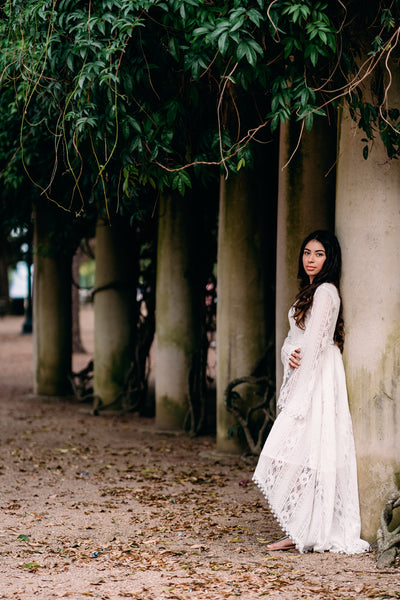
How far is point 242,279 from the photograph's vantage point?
8859mm

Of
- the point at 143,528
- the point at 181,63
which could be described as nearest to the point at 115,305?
the point at 143,528

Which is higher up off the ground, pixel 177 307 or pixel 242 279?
pixel 242 279

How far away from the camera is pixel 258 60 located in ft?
17.4

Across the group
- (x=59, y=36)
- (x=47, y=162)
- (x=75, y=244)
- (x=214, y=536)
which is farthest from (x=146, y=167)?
(x=75, y=244)

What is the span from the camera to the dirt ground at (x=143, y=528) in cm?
489

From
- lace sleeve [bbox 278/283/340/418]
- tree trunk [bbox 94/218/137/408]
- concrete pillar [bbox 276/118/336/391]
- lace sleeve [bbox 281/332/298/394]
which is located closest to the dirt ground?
lace sleeve [bbox 278/283/340/418]

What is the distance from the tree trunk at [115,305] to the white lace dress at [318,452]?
6407 millimetres

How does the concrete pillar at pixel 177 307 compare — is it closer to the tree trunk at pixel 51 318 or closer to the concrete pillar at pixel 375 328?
the tree trunk at pixel 51 318

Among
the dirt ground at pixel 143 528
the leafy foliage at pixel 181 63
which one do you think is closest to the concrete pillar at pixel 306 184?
the leafy foliage at pixel 181 63

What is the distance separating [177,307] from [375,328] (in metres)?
5.07

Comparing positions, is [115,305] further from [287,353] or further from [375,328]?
[375,328]

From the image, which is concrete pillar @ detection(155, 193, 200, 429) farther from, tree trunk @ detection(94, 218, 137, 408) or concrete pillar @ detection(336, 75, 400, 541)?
concrete pillar @ detection(336, 75, 400, 541)

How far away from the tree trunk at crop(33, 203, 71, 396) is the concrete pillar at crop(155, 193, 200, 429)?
2.99 meters

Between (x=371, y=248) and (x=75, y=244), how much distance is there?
25.6 ft
